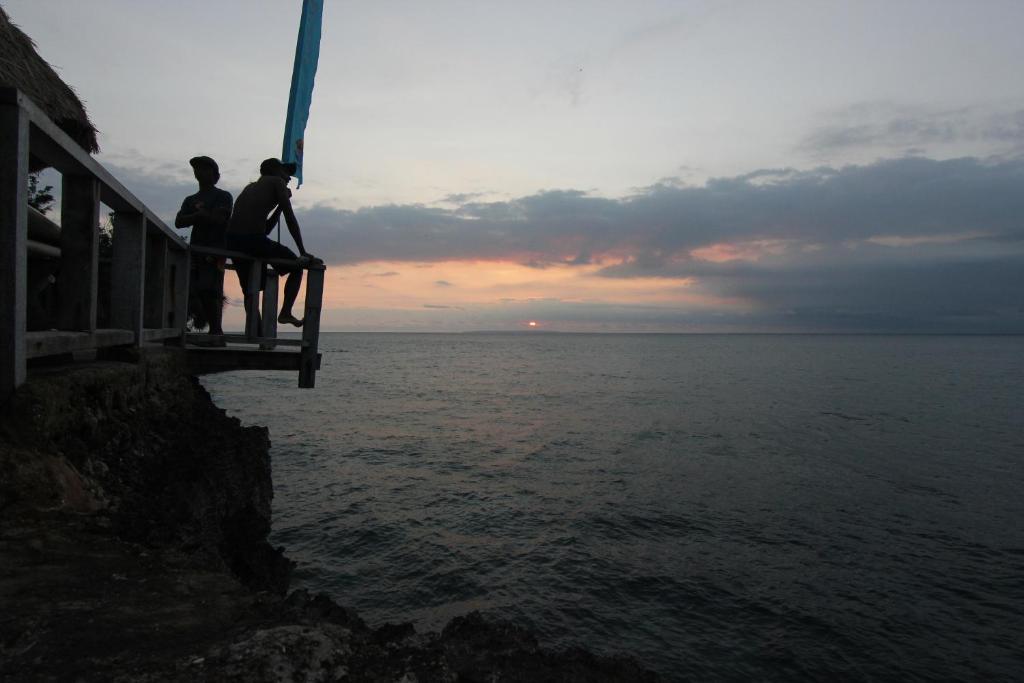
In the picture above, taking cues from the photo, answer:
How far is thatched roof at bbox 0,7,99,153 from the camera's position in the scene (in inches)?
294

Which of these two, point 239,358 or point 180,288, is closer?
point 180,288

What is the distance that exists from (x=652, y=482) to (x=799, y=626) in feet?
30.4

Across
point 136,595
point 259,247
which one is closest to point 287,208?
point 259,247

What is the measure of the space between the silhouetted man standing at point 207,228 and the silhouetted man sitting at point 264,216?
22.8 inches

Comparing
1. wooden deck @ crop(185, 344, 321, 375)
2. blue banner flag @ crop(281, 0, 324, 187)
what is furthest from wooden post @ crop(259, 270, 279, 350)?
blue banner flag @ crop(281, 0, 324, 187)

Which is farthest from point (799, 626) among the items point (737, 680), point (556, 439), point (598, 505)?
point (556, 439)

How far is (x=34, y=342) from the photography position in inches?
168

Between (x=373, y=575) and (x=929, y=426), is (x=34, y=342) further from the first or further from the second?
(x=929, y=426)

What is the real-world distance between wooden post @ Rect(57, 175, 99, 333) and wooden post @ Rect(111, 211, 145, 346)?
1342 mm

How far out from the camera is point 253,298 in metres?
8.58

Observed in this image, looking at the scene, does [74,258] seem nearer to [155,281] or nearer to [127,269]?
[127,269]

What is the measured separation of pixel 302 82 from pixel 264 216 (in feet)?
10.7

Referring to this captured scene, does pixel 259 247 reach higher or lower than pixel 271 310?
higher

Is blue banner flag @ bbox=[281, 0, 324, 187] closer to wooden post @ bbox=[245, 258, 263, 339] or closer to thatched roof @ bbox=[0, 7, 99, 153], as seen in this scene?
wooden post @ bbox=[245, 258, 263, 339]
